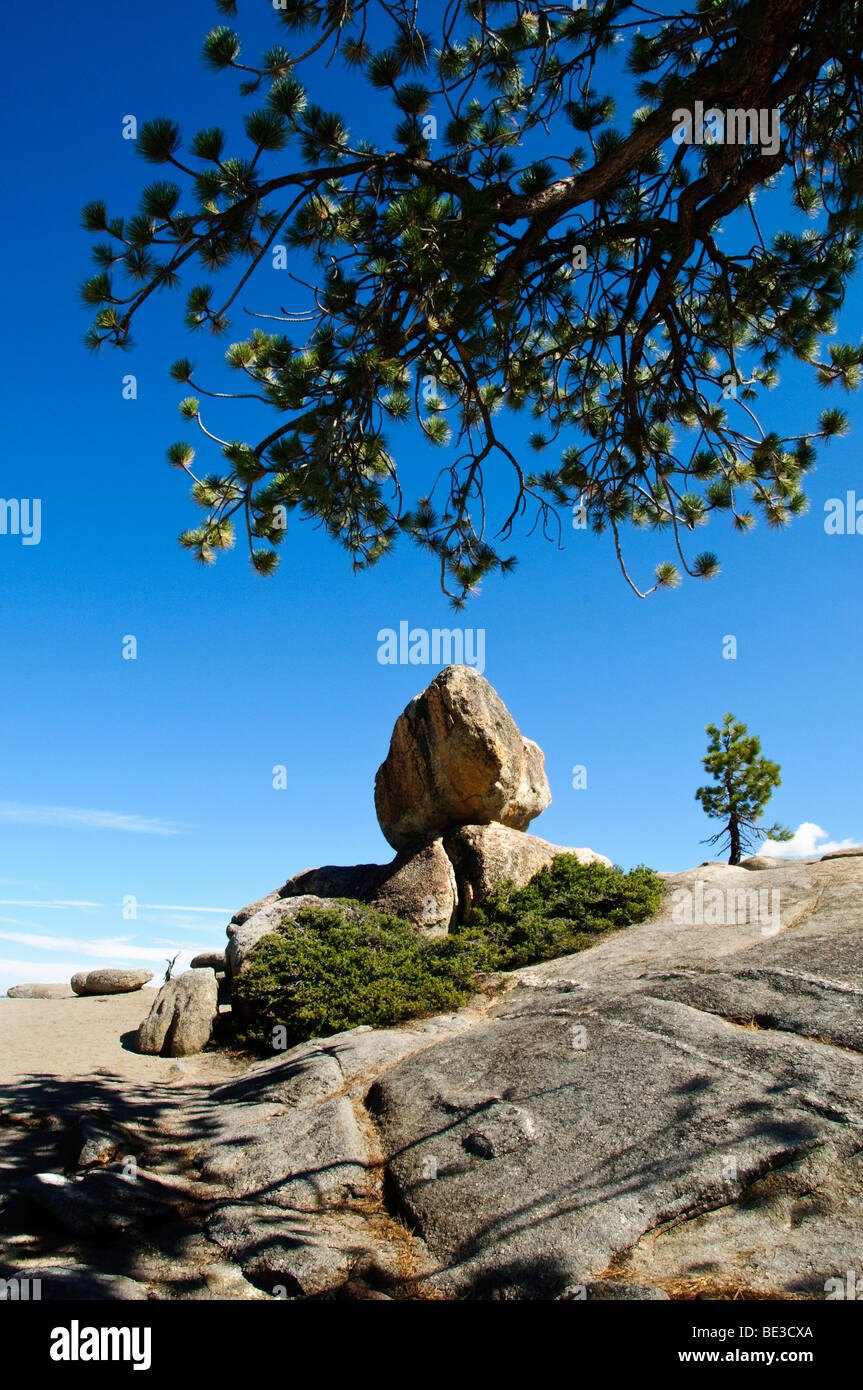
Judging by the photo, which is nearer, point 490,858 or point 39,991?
point 490,858

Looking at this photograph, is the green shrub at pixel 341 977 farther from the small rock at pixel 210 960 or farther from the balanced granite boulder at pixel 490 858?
the small rock at pixel 210 960

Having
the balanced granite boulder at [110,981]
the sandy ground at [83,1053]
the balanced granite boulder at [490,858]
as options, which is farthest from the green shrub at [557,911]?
the balanced granite boulder at [110,981]

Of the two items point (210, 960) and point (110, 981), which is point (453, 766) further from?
point (110, 981)

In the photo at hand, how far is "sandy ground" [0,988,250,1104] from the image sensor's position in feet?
Answer: 32.7

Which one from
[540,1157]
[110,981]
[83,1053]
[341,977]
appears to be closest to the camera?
[540,1157]

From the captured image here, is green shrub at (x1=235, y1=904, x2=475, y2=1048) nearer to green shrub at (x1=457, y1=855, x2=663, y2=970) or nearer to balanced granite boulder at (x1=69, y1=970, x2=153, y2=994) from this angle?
green shrub at (x1=457, y1=855, x2=663, y2=970)

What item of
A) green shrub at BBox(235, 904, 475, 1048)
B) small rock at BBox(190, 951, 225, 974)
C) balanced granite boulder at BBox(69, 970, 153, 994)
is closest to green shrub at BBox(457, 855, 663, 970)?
green shrub at BBox(235, 904, 475, 1048)

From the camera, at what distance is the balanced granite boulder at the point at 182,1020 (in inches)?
460

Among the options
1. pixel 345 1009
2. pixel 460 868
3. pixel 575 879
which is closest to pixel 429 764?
pixel 460 868

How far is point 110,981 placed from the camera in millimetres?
17562

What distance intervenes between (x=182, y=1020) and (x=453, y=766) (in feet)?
21.1

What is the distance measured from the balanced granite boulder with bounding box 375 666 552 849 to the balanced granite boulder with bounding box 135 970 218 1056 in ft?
16.5

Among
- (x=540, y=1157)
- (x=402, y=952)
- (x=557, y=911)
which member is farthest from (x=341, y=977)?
(x=540, y=1157)
